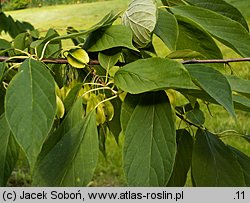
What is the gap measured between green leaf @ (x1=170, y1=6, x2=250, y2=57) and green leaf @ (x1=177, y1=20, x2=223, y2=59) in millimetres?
14

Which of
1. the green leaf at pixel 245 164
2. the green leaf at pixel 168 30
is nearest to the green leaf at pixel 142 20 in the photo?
the green leaf at pixel 168 30

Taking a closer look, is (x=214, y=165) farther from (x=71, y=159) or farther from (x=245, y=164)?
(x=71, y=159)

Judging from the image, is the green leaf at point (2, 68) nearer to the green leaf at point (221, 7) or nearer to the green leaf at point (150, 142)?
the green leaf at point (150, 142)

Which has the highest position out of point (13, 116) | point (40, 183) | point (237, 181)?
point (13, 116)

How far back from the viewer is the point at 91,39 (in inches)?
25.2

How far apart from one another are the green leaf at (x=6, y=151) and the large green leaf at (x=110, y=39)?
6.0 inches

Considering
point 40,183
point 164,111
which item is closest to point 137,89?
point 164,111

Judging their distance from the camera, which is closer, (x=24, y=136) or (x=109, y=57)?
(x=24, y=136)

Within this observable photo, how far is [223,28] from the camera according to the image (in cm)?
63

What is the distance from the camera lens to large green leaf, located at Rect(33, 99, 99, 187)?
529 millimetres

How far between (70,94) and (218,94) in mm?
205
